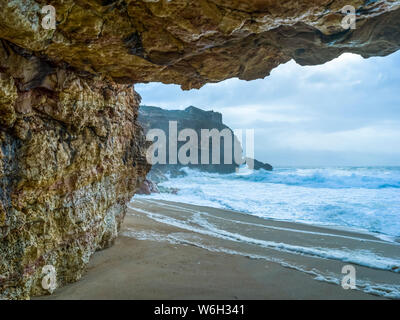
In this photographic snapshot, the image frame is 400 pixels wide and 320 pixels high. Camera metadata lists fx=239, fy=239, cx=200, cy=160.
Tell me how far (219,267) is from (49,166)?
349 cm

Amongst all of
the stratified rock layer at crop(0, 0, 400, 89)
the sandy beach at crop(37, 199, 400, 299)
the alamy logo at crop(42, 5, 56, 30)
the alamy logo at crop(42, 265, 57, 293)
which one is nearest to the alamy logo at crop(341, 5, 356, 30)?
the stratified rock layer at crop(0, 0, 400, 89)

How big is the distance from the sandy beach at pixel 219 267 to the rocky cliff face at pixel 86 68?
77 cm

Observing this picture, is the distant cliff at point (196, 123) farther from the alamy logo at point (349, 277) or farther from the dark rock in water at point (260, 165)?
the alamy logo at point (349, 277)

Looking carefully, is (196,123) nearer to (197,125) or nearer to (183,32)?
(197,125)

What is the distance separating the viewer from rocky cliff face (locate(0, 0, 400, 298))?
2.75 m

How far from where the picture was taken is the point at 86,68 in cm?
355

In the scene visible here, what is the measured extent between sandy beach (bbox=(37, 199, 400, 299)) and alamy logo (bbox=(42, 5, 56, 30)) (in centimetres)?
349

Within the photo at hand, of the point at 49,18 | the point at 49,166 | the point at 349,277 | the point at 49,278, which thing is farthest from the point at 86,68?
the point at 349,277

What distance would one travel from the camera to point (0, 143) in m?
2.75

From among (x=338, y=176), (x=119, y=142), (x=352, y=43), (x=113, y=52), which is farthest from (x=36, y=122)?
(x=338, y=176)

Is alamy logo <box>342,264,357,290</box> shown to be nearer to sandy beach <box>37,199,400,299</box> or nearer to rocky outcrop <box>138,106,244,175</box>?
sandy beach <box>37,199,400,299</box>

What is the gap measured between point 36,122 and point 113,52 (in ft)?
4.60

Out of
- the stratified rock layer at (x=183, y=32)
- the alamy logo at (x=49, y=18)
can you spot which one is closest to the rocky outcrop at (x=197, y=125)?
the stratified rock layer at (x=183, y=32)
